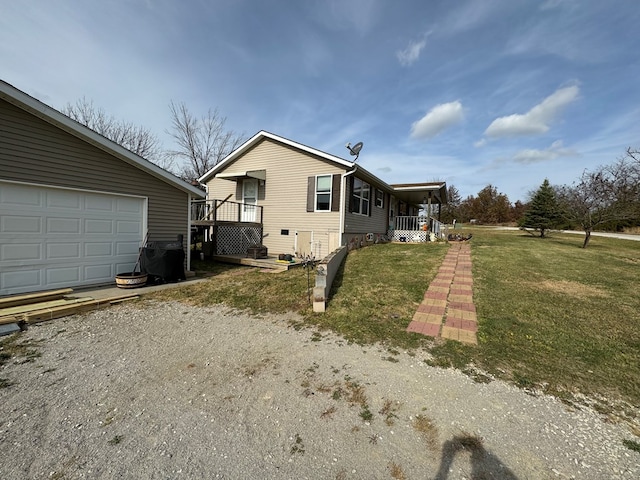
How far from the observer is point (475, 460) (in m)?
2.04

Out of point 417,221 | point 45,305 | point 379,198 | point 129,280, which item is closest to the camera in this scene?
point 45,305

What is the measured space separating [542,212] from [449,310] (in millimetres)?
24551

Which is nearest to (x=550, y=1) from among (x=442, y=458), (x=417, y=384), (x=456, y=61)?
(x=456, y=61)

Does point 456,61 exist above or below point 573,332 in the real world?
above

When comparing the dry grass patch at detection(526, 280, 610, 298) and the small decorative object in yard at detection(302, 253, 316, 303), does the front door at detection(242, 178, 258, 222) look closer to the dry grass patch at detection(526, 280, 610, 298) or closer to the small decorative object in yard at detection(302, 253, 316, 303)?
the small decorative object in yard at detection(302, 253, 316, 303)

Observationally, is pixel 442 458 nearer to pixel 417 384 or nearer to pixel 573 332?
pixel 417 384

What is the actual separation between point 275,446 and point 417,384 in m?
1.60

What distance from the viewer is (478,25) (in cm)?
899

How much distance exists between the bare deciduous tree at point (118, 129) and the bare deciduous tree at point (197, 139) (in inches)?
55.2

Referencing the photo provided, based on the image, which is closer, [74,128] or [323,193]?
[74,128]

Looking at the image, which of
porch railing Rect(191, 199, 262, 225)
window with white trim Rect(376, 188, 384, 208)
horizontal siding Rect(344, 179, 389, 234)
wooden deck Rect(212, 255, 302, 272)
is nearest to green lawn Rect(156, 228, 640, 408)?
wooden deck Rect(212, 255, 302, 272)

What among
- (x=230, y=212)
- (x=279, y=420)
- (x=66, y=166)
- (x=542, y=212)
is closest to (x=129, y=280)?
Answer: (x=66, y=166)

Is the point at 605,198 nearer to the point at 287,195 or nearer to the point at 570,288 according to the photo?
the point at 570,288

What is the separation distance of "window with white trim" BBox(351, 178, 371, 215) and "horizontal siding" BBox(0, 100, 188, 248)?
664 centimetres
